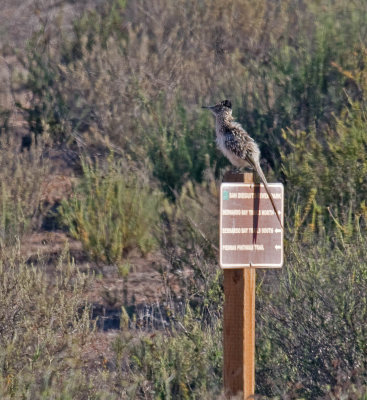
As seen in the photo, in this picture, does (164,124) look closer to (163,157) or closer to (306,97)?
(163,157)

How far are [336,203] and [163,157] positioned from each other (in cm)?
271

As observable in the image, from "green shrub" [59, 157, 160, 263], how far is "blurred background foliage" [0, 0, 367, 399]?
0.02 metres

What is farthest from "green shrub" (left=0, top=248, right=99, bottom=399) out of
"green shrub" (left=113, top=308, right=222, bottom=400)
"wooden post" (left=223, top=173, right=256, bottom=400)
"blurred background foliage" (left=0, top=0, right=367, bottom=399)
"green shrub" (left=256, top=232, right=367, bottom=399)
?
"green shrub" (left=256, top=232, right=367, bottom=399)

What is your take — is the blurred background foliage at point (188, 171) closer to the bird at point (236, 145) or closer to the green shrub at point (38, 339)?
the green shrub at point (38, 339)

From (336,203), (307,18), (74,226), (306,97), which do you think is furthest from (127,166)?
(307,18)

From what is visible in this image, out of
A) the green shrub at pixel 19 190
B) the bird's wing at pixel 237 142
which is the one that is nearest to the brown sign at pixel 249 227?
the bird's wing at pixel 237 142

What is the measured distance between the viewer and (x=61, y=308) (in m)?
Result: 5.91

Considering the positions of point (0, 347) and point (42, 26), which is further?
point (42, 26)

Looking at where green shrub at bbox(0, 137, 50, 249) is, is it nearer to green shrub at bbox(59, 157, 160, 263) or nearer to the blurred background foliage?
the blurred background foliage

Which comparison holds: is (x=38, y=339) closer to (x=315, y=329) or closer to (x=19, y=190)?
(x=315, y=329)

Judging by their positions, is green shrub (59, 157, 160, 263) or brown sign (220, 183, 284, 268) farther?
green shrub (59, 157, 160, 263)

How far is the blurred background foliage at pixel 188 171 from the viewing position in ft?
15.8

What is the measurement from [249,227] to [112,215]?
17.1 ft

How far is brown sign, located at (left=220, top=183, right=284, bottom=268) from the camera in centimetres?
411
